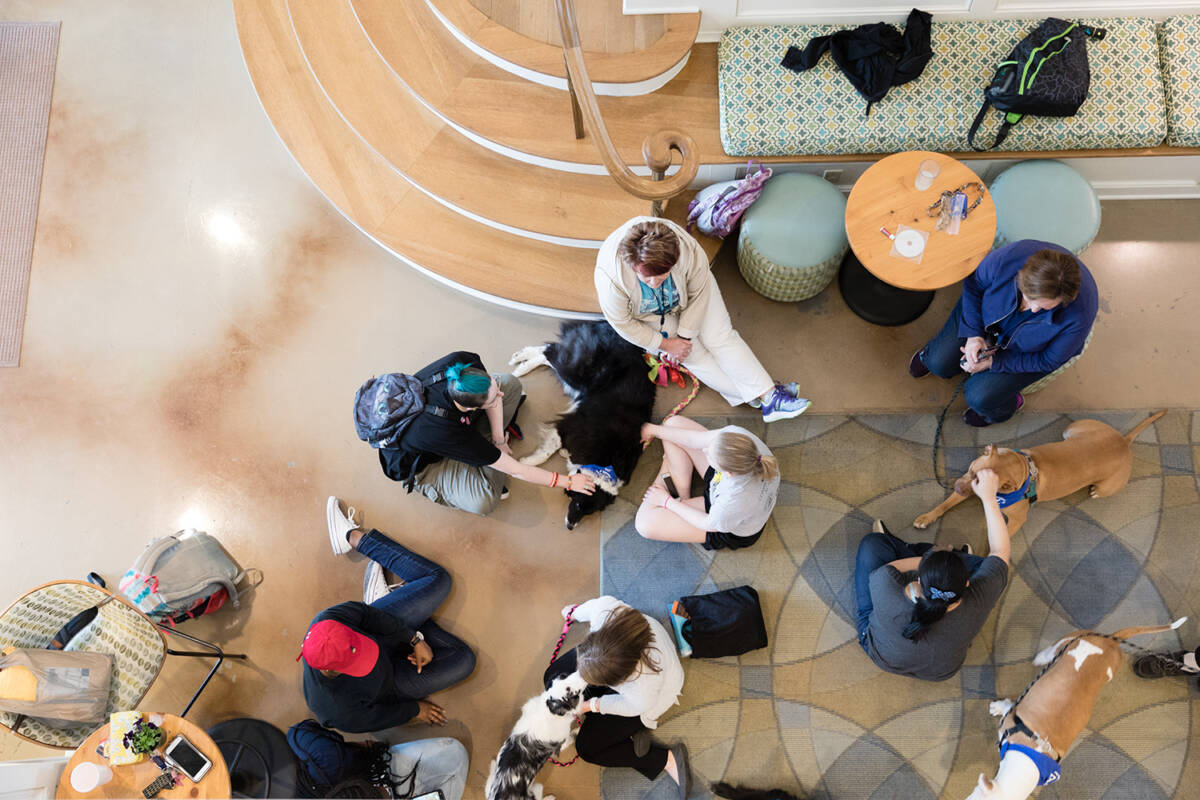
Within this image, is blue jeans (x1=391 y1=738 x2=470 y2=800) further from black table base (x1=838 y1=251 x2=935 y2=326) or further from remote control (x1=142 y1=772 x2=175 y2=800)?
black table base (x1=838 y1=251 x2=935 y2=326)

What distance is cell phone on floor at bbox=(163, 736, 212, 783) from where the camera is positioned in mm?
2861

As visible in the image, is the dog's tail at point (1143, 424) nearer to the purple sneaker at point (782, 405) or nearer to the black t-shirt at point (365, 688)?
the purple sneaker at point (782, 405)

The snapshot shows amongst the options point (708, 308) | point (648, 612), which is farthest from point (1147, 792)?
point (708, 308)

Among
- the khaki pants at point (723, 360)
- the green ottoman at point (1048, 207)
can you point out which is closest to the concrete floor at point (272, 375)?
the khaki pants at point (723, 360)

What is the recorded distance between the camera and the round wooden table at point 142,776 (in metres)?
2.84

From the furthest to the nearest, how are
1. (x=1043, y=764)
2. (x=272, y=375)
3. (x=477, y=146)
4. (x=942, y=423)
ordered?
(x=272, y=375)
(x=477, y=146)
(x=942, y=423)
(x=1043, y=764)

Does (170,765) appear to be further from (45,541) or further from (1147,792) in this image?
(1147,792)

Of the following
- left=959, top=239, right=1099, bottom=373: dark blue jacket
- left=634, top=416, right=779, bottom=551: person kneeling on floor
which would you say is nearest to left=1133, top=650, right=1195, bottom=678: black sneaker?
left=959, top=239, right=1099, bottom=373: dark blue jacket

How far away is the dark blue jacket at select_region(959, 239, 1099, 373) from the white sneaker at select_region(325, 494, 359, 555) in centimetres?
308

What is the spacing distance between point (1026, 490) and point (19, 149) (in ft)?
18.9

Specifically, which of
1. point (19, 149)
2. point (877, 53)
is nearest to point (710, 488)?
point (877, 53)

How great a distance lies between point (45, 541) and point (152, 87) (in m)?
2.72

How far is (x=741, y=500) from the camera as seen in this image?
10.2 feet

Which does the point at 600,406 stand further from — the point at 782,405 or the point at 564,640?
the point at 564,640
